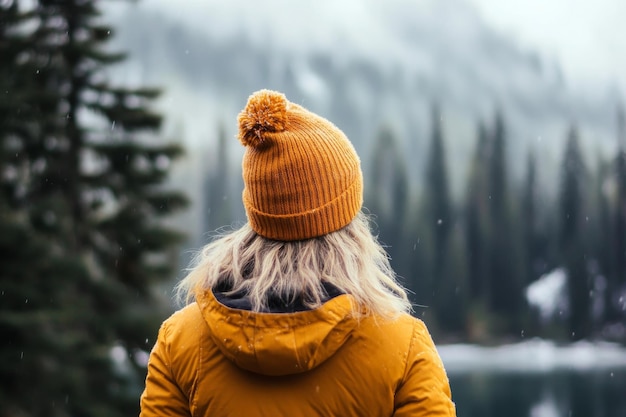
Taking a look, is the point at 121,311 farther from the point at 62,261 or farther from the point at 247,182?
the point at 247,182

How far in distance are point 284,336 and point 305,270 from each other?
0.14 meters

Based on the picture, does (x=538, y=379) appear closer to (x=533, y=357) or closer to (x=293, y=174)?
(x=533, y=357)

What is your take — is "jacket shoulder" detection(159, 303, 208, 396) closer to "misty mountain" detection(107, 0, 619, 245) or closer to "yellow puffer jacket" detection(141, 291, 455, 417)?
"yellow puffer jacket" detection(141, 291, 455, 417)

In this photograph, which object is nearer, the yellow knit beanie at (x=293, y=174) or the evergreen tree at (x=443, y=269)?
the yellow knit beanie at (x=293, y=174)

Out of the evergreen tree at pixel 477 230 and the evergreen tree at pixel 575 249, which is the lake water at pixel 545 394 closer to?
the evergreen tree at pixel 575 249

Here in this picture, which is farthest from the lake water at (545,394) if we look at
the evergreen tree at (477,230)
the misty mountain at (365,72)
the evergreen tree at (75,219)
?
the evergreen tree at (75,219)

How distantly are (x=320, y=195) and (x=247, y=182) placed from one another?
0.14 meters

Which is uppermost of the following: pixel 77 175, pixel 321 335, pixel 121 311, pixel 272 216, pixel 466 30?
pixel 466 30

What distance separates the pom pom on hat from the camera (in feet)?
4.83

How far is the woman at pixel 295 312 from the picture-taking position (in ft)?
4.32

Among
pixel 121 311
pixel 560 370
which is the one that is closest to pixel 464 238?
pixel 560 370

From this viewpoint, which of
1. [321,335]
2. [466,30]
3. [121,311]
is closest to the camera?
[321,335]

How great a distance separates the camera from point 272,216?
147 cm

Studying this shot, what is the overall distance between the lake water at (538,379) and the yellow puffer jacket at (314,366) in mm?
12688
